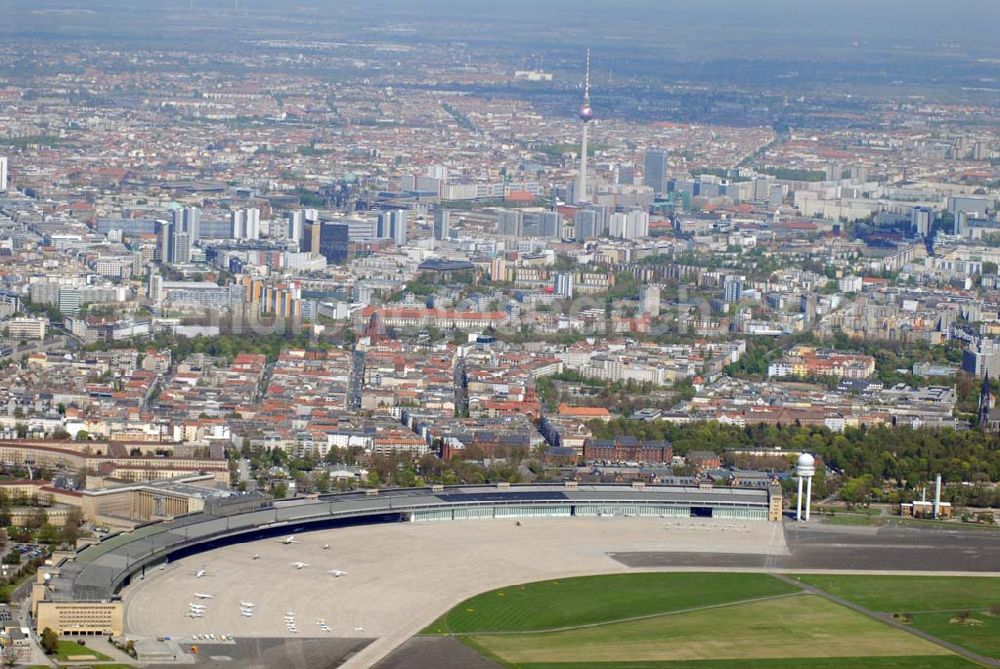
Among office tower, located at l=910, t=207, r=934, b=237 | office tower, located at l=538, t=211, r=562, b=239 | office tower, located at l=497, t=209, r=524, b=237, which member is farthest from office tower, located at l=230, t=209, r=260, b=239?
office tower, located at l=910, t=207, r=934, b=237

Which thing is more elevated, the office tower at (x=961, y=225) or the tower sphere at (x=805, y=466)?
the tower sphere at (x=805, y=466)

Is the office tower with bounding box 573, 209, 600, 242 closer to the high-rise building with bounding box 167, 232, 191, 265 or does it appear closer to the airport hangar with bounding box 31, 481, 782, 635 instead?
the high-rise building with bounding box 167, 232, 191, 265

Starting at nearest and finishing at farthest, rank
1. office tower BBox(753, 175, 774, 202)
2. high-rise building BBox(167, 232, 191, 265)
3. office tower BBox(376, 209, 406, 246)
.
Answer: high-rise building BBox(167, 232, 191, 265) → office tower BBox(376, 209, 406, 246) → office tower BBox(753, 175, 774, 202)

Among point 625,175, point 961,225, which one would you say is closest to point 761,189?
point 625,175

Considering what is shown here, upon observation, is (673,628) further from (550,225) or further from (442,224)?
(550,225)

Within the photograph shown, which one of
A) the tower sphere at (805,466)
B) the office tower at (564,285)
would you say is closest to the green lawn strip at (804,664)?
the tower sphere at (805,466)

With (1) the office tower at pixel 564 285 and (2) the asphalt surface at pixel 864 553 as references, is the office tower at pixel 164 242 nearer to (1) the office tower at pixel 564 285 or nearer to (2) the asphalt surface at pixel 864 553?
(1) the office tower at pixel 564 285
